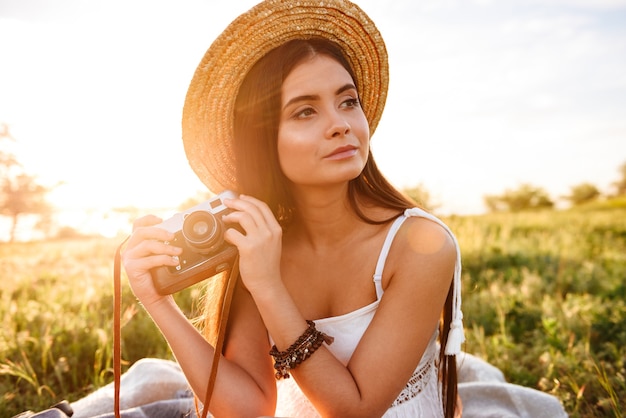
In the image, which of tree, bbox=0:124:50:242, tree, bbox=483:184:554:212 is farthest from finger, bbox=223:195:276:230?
tree, bbox=483:184:554:212

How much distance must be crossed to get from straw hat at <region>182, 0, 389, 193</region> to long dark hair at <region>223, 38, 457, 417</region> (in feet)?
Answer: 0.18

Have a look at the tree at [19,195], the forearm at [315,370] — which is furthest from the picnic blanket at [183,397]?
the tree at [19,195]

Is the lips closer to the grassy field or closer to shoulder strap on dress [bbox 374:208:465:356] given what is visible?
shoulder strap on dress [bbox 374:208:465:356]

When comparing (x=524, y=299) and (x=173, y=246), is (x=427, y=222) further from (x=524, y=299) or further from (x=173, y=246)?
(x=524, y=299)

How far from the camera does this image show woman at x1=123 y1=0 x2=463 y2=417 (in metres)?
1.82

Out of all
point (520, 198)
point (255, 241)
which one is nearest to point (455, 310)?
point (255, 241)

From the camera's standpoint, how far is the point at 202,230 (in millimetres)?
1879

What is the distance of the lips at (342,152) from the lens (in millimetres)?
2006

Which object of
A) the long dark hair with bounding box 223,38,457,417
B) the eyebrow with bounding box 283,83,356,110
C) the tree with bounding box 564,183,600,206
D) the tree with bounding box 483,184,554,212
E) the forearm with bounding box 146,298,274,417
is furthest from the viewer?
the tree with bounding box 564,183,600,206

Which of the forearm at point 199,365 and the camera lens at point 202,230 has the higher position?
the camera lens at point 202,230

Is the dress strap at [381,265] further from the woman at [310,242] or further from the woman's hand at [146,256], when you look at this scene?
the woman's hand at [146,256]

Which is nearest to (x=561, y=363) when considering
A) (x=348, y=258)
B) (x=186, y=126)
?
(x=348, y=258)

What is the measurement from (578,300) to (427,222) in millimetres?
2991

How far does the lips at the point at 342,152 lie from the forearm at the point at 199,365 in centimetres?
88
